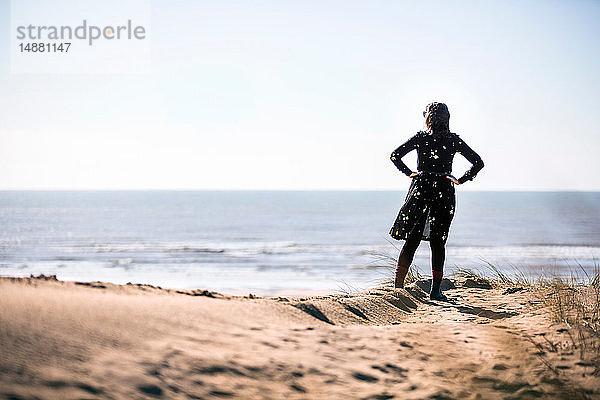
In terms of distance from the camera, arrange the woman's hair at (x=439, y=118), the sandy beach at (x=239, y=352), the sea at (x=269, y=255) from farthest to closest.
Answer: the sea at (x=269, y=255)
the woman's hair at (x=439, y=118)
the sandy beach at (x=239, y=352)

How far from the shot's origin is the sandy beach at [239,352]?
6.56ft

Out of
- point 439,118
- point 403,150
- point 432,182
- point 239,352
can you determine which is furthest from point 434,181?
point 239,352

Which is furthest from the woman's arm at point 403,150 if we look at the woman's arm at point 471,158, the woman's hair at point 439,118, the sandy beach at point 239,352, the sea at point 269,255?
the sea at point 269,255

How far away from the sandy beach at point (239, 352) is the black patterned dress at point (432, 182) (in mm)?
1802

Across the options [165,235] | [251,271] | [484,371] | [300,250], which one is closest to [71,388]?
[484,371]

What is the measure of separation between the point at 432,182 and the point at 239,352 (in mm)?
3363

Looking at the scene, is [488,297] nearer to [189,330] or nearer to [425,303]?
[425,303]

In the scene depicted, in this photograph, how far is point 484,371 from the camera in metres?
2.65

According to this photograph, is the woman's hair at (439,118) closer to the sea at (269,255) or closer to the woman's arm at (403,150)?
the woman's arm at (403,150)

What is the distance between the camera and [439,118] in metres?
5.21

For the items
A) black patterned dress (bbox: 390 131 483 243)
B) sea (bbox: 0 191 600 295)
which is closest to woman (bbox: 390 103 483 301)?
black patterned dress (bbox: 390 131 483 243)

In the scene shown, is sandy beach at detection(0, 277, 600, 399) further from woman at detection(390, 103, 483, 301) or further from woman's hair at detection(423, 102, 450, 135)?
woman's hair at detection(423, 102, 450, 135)

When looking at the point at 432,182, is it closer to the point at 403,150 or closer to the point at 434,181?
the point at 434,181

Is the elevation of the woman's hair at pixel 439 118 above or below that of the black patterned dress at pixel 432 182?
above
